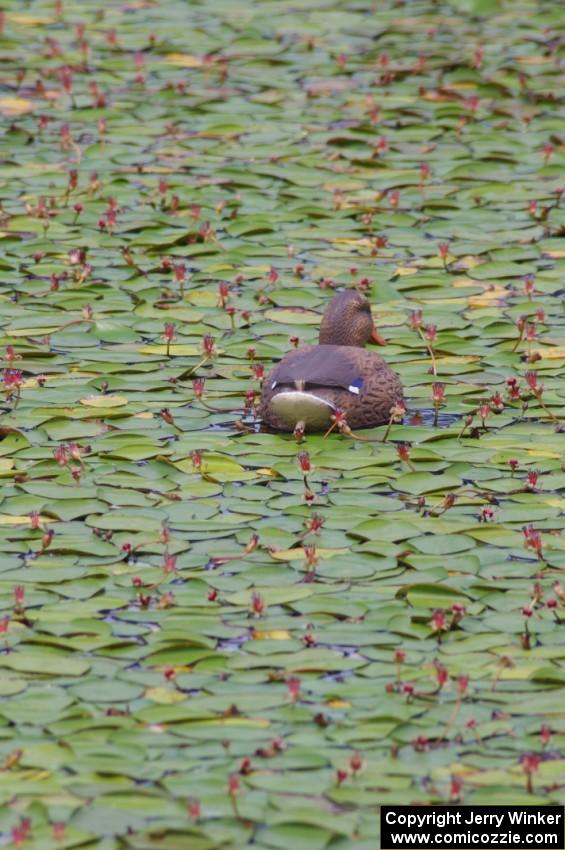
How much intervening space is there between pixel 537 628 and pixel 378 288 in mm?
3086

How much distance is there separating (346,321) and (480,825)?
9.76 feet

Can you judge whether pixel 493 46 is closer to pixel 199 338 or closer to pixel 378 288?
pixel 378 288

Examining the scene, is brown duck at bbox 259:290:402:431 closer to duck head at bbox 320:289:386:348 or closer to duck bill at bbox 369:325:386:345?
duck head at bbox 320:289:386:348

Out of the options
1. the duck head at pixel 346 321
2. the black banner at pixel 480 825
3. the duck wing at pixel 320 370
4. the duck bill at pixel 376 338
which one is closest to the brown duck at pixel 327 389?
the duck wing at pixel 320 370

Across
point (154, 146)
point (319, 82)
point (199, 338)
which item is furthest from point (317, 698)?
point (319, 82)

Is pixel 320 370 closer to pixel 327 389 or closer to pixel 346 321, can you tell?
pixel 327 389

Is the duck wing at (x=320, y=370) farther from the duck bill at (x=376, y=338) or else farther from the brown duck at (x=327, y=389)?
the duck bill at (x=376, y=338)

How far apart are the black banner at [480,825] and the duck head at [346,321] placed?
2918 millimetres

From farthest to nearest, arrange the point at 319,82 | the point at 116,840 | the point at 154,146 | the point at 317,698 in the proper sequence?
the point at 319,82 → the point at 154,146 → the point at 317,698 → the point at 116,840

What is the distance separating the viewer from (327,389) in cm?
651

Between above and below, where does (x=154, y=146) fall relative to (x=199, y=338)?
above

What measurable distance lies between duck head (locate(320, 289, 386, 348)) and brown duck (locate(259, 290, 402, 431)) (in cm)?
12

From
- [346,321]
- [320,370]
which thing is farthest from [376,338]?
[320,370]

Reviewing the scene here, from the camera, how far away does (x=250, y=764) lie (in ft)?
14.7
